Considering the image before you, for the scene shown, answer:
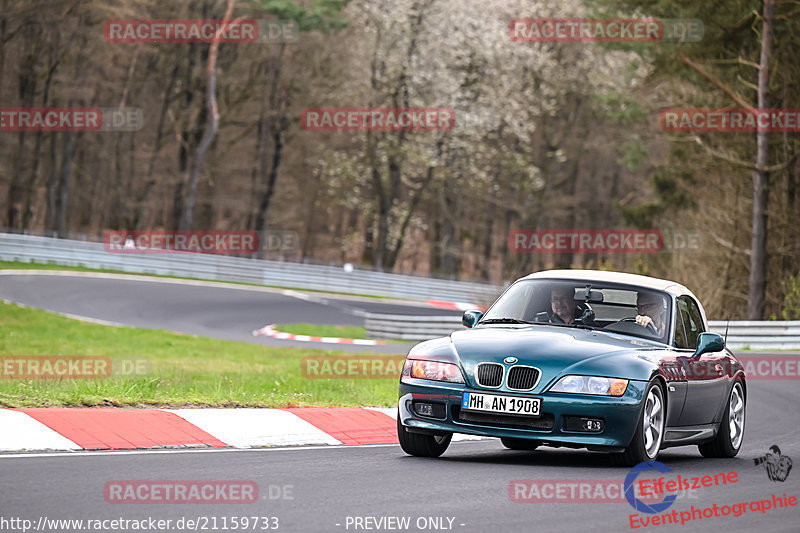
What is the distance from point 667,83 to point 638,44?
183 centimetres

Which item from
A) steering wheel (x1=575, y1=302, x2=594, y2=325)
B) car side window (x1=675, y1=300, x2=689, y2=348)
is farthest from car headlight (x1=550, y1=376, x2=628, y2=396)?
car side window (x1=675, y1=300, x2=689, y2=348)

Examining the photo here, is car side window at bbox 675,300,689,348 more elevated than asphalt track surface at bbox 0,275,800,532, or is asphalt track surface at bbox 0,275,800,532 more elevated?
car side window at bbox 675,300,689,348

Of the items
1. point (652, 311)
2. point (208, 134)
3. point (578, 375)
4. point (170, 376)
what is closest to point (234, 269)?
point (208, 134)

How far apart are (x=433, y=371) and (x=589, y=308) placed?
1.71m

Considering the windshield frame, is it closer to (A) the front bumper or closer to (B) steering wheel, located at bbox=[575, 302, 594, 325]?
(B) steering wheel, located at bbox=[575, 302, 594, 325]

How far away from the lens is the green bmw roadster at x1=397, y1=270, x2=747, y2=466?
8758 millimetres

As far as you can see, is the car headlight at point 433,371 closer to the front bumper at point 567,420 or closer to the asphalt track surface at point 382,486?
the front bumper at point 567,420

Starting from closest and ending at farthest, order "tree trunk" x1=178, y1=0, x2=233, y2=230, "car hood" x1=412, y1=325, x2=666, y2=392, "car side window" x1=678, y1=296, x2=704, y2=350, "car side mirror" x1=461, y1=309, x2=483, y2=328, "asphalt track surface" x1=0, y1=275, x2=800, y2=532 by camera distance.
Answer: "asphalt track surface" x1=0, y1=275, x2=800, y2=532 → "car hood" x1=412, y1=325, x2=666, y2=392 → "car side mirror" x1=461, y1=309, x2=483, y2=328 → "car side window" x1=678, y1=296, x2=704, y2=350 → "tree trunk" x1=178, y1=0, x2=233, y2=230

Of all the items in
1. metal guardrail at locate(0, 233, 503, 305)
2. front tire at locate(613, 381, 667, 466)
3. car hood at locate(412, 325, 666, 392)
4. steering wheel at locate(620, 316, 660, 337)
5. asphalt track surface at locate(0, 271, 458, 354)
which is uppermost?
steering wheel at locate(620, 316, 660, 337)

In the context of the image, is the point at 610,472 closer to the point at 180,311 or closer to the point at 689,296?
the point at 689,296

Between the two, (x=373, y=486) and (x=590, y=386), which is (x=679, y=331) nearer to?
(x=590, y=386)

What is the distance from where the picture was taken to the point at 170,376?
15.7 metres

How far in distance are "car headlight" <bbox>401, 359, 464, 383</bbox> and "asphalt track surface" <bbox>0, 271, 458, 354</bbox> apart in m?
18.7

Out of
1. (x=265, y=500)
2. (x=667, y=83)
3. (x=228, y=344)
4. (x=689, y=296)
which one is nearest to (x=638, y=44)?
(x=667, y=83)
